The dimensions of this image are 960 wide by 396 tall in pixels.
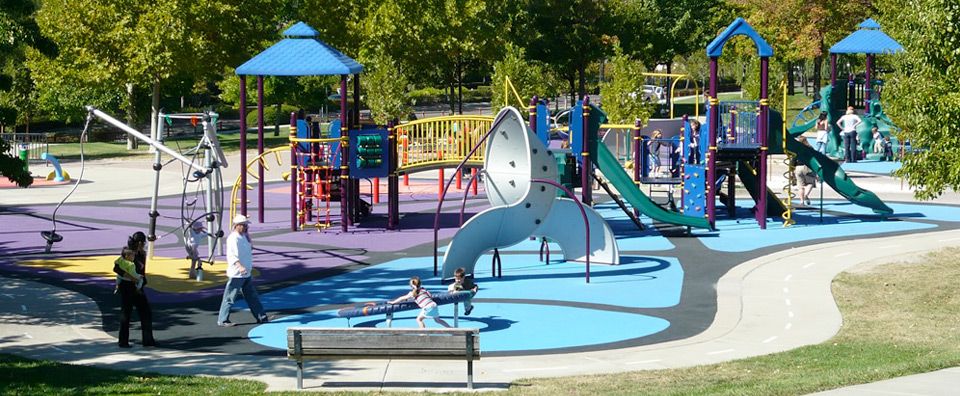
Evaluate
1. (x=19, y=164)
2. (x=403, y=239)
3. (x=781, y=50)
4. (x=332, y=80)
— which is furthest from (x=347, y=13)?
(x=19, y=164)

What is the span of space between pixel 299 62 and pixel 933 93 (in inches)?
599

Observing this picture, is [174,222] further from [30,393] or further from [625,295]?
[30,393]

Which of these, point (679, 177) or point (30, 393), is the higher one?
point (679, 177)

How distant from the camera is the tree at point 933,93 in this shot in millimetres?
18516

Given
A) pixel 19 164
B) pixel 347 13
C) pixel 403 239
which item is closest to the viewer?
pixel 19 164

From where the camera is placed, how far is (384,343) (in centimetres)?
1280

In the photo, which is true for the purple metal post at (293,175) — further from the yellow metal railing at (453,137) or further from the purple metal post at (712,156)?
the purple metal post at (712,156)

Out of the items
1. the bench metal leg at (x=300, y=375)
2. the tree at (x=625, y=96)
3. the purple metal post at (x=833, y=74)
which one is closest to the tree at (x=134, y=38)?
the tree at (x=625, y=96)

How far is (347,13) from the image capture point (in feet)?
183

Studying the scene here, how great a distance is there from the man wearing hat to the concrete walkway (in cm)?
165

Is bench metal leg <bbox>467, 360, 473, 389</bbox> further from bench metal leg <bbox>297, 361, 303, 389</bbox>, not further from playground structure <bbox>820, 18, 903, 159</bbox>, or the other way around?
playground structure <bbox>820, 18, 903, 159</bbox>

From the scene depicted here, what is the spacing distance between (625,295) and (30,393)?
34.2ft

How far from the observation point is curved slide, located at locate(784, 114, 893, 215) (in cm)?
2833

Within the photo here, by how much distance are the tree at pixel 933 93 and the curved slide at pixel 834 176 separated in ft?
27.2
